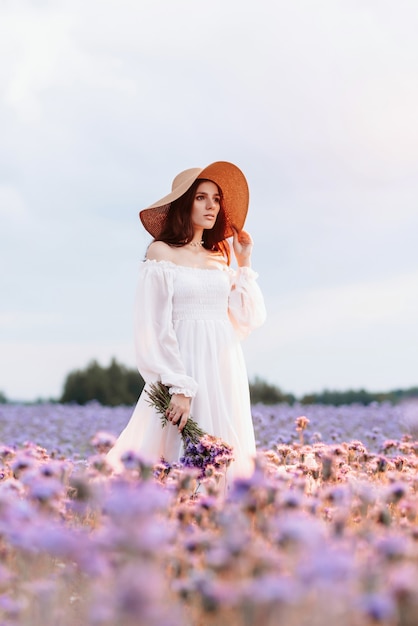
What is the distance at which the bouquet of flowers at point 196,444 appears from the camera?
11.0 feet

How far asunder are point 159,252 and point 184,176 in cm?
54

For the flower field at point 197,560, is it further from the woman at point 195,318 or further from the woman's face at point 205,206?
the woman's face at point 205,206

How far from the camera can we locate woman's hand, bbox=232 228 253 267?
14.4 feet

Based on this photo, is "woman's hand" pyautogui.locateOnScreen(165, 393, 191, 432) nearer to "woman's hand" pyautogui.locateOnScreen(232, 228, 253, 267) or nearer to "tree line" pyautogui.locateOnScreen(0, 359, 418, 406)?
"woman's hand" pyautogui.locateOnScreen(232, 228, 253, 267)

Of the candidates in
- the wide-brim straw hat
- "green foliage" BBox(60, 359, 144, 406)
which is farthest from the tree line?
the wide-brim straw hat

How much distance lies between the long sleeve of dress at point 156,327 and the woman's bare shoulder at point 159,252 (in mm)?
68

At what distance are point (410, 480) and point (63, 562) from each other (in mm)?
1345

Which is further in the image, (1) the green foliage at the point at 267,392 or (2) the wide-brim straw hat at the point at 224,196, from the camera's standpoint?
(1) the green foliage at the point at 267,392

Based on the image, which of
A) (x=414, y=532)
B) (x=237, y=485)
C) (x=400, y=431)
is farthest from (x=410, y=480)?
(x=400, y=431)

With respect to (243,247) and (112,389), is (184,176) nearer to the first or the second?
(243,247)

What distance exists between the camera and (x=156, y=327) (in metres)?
4.04

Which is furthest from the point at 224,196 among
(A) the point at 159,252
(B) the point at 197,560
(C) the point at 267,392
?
(C) the point at 267,392

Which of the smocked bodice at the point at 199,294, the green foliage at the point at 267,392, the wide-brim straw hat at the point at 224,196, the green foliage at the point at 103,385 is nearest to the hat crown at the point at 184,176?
the wide-brim straw hat at the point at 224,196

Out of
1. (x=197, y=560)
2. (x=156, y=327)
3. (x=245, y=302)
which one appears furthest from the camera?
(x=245, y=302)
